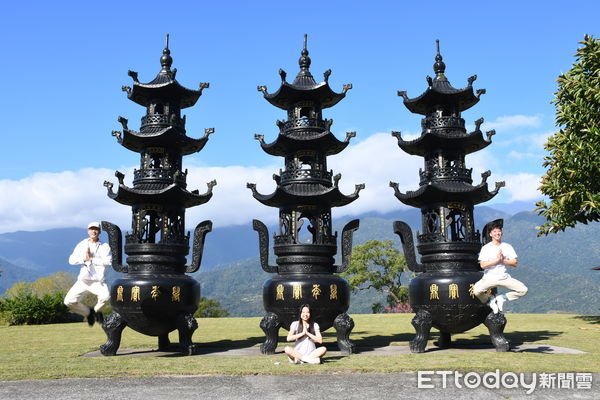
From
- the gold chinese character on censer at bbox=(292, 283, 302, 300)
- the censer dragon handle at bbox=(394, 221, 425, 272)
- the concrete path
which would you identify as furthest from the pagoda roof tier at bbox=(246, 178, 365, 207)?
the concrete path

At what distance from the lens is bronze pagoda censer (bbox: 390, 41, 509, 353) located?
38.5 ft

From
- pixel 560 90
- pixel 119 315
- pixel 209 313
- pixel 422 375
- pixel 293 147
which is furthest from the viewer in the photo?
pixel 209 313

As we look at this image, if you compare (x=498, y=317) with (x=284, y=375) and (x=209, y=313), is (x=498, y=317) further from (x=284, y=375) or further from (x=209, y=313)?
(x=209, y=313)

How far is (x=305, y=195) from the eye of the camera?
42.9ft

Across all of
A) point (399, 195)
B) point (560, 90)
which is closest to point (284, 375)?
point (399, 195)

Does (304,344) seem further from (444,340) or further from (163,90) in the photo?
(163,90)

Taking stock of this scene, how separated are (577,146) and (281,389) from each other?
48.0 ft

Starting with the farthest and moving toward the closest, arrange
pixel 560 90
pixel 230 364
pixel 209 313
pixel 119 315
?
pixel 209 313, pixel 560 90, pixel 119 315, pixel 230 364

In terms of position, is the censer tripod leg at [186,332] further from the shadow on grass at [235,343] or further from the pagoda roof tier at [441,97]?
the pagoda roof tier at [441,97]

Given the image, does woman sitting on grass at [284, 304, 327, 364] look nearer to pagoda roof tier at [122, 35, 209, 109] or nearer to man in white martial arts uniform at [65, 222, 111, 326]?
man in white martial arts uniform at [65, 222, 111, 326]

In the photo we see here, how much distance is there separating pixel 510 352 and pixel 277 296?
555 centimetres

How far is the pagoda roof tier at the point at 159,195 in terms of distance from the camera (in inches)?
502

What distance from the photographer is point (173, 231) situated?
13102 millimetres

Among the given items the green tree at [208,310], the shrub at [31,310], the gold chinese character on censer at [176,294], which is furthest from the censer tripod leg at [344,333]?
the green tree at [208,310]
